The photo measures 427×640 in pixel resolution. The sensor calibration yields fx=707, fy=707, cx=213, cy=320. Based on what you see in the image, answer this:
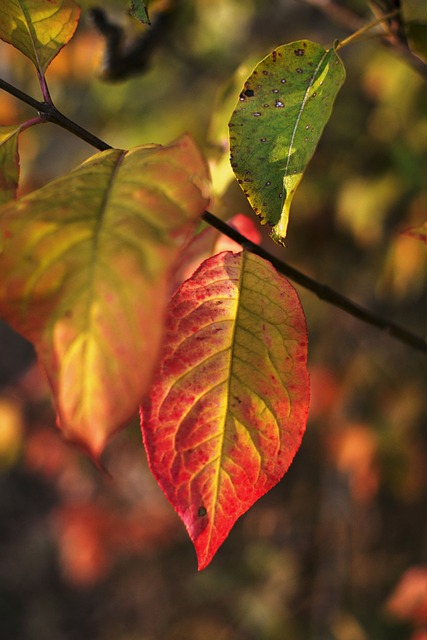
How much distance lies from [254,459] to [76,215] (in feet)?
0.91

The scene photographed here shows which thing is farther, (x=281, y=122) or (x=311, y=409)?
(x=311, y=409)

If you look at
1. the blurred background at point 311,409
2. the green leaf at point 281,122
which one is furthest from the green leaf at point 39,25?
the blurred background at point 311,409

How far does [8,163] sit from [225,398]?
0.29m

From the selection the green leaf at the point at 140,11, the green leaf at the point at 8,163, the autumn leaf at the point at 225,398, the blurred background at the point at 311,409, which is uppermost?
the green leaf at the point at 140,11

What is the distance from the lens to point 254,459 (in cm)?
63

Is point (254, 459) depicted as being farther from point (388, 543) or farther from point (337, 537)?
point (388, 543)

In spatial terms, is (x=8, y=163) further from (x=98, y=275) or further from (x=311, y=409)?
(x=311, y=409)

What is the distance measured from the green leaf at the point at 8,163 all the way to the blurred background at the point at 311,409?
49cm

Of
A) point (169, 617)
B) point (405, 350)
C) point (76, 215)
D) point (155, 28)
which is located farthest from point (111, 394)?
point (169, 617)

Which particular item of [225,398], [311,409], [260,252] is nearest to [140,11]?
[260,252]

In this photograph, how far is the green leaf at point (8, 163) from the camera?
2.02ft

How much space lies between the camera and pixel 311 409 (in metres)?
2.63

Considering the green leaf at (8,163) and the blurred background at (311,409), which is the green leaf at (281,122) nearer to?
the green leaf at (8,163)

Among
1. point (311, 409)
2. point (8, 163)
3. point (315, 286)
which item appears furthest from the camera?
point (311, 409)
